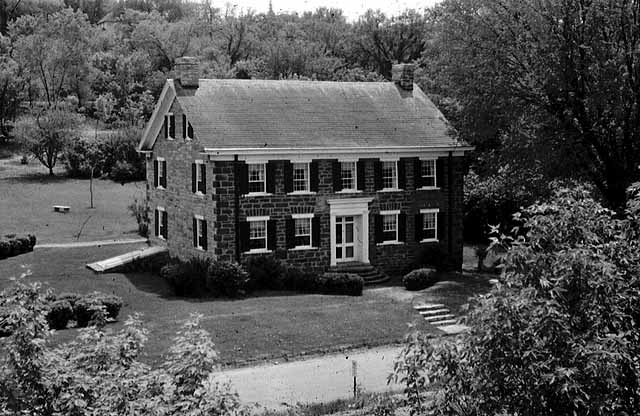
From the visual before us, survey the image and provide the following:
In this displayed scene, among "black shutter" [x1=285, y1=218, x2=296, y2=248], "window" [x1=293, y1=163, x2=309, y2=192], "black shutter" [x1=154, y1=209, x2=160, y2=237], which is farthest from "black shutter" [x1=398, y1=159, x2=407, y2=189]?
"black shutter" [x1=154, y1=209, x2=160, y2=237]

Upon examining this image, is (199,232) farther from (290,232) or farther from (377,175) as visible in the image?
(377,175)

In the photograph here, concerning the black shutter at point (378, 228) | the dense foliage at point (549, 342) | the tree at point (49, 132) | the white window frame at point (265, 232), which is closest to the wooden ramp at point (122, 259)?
the white window frame at point (265, 232)

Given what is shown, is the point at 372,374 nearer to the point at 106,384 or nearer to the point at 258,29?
the point at 106,384

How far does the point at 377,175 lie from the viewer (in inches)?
1465

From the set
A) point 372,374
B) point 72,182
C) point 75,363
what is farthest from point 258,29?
point 75,363

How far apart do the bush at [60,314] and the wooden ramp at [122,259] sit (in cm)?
920

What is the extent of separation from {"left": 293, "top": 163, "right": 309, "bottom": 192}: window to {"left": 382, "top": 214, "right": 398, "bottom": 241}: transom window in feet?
13.7

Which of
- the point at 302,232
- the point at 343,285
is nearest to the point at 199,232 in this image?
the point at 302,232

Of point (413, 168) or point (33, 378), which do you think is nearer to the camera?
point (33, 378)

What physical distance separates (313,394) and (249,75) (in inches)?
2111

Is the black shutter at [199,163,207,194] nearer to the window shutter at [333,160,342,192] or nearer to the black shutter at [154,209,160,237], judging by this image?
the window shutter at [333,160,342,192]

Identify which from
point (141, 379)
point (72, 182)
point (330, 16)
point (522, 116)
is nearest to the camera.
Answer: point (141, 379)

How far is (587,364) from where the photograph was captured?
10.5 meters

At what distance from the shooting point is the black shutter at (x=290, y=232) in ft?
116
